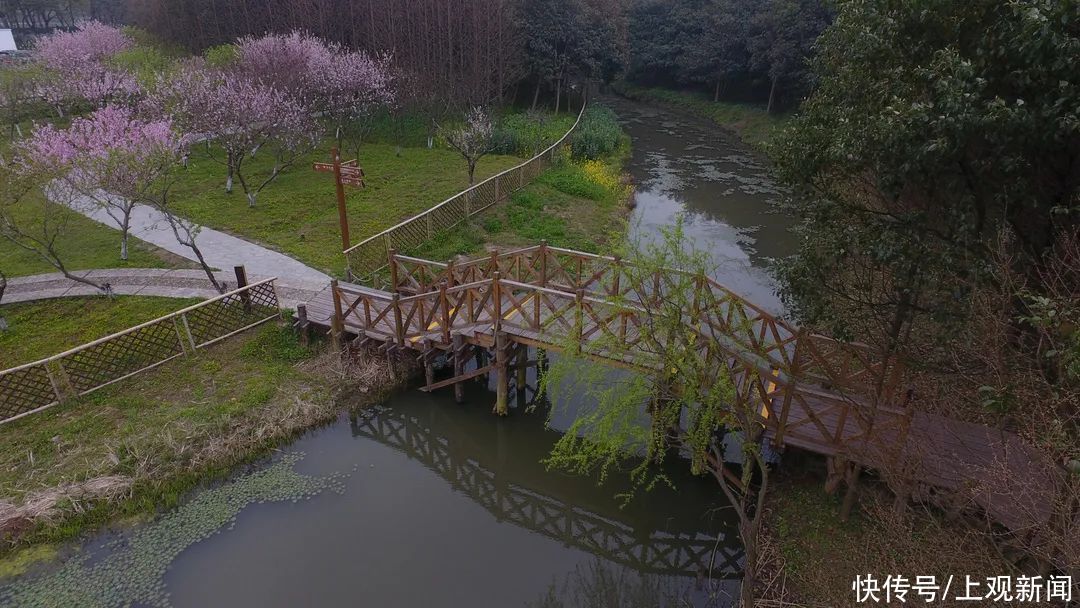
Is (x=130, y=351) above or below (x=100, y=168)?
below

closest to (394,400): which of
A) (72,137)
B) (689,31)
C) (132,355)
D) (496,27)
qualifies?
(132,355)

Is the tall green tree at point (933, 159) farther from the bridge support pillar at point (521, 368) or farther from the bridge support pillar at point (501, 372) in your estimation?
the bridge support pillar at point (521, 368)

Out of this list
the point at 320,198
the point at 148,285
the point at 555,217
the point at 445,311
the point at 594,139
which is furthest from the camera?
the point at 594,139

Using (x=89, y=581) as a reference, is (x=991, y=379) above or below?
above

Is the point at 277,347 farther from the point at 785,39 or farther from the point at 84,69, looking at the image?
the point at 785,39

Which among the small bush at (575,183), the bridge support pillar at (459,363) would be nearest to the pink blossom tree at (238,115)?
the small bush at (575,183)

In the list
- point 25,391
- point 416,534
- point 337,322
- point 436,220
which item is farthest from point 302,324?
point 436,220

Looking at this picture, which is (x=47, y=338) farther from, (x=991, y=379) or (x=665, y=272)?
(x=991, y=379)
